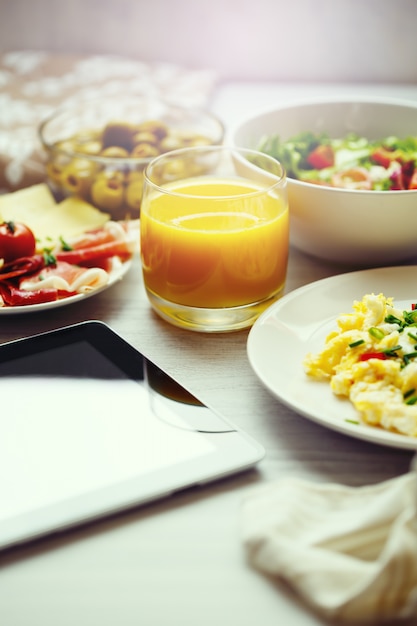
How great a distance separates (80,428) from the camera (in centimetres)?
91

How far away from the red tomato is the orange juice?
249mm

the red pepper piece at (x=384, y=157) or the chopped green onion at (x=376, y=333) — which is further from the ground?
the red pepper piece at (x=384, y=157)

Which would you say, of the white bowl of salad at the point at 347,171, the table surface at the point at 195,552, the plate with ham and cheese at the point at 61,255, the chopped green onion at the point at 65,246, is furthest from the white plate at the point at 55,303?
the white bowl of salad at the point at 347,171

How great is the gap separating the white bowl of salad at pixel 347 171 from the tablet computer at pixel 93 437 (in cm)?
41

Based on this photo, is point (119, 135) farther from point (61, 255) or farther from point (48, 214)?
point (61, 255)

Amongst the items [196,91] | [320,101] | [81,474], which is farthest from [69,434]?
[196,91]

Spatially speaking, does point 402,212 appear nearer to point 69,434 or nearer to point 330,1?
point 69,434

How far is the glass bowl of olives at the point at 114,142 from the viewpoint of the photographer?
157 centimetres

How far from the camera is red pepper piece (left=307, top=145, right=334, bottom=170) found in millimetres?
1544

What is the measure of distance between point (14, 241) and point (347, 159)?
2.19 feet

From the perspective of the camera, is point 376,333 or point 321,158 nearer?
point 376,333

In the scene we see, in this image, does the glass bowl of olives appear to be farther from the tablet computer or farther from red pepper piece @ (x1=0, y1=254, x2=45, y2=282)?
the tablet computer

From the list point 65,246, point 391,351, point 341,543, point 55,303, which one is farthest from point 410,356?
point 65,246

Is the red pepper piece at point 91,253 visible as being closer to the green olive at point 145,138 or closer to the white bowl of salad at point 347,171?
the white bowl of salad at point 347,171
